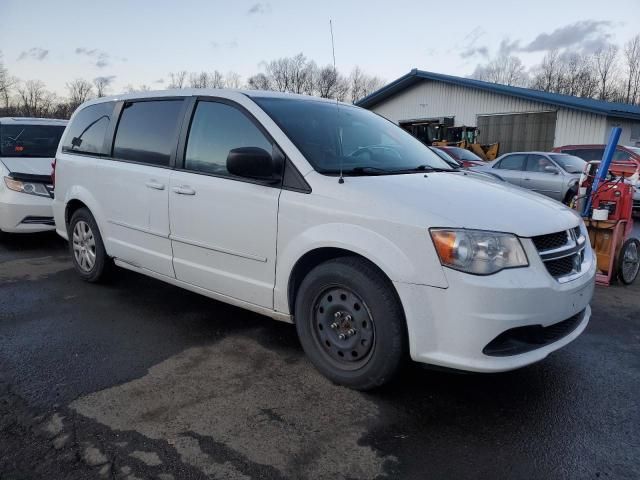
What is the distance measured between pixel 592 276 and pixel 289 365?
2.03 metres

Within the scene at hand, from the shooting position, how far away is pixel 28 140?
Answer: 7.83 metres

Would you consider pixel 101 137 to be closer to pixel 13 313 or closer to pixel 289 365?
pixel 13 313

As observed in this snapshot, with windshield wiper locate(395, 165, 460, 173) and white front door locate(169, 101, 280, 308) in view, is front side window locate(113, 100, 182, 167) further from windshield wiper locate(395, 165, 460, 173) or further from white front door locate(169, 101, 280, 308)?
windshield wiper locate(395, 165, 460, 173)

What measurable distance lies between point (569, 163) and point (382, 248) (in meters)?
11.1

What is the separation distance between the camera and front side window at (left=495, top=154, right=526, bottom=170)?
1295 centimetres

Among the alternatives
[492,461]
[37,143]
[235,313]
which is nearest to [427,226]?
[492,461]

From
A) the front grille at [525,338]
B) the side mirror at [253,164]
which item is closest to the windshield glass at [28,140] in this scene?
the side mirror at [253,164]

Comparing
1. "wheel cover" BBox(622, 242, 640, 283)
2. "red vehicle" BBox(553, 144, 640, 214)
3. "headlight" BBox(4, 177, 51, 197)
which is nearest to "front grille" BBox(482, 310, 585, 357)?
"wheel cover" BBox(622, 242, 640, 283)

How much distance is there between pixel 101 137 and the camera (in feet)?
16.0

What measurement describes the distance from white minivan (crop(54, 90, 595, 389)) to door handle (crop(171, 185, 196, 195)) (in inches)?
0.5

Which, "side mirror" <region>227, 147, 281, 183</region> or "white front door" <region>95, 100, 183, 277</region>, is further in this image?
"white front door" <region>95, 100, 183, 277</region>

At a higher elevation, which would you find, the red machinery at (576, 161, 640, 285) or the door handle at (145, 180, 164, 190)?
the door handle at (145, 180, 164, 190)

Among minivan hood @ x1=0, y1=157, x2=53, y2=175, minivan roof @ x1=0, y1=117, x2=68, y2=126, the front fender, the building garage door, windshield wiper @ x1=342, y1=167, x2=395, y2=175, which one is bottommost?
the front fender

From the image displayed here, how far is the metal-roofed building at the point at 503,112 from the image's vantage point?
21953 millimetres
